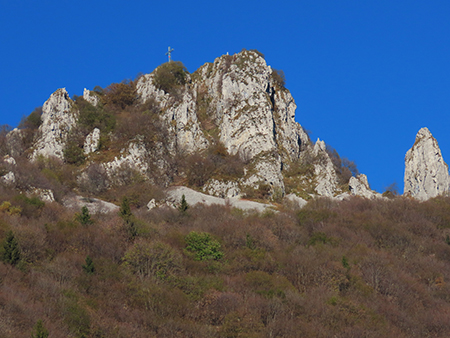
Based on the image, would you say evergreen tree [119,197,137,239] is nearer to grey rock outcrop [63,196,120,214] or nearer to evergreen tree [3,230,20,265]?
grey rock outcrop [63,196,120,214]

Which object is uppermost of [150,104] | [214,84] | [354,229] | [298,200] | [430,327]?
[214,84]

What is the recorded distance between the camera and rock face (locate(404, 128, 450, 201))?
69938 mm

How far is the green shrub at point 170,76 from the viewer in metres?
80.7

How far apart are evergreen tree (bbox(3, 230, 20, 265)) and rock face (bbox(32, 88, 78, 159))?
33.0m

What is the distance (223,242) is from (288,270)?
6.94 m

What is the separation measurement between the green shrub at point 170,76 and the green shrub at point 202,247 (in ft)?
123

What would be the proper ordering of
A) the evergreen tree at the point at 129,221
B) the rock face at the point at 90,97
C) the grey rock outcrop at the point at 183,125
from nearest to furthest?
the evergreen tree at the point at 129,221 < the grey rock outcrop at the point at 183,125 < the rock face at the point at 90,97

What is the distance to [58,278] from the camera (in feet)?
114

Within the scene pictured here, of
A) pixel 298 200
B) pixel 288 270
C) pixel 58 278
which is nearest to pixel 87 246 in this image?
pixel 58 278

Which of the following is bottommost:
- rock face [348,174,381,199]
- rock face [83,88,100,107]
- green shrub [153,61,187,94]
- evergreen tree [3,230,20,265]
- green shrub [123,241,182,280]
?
evergreen tree [3,230,20,265]

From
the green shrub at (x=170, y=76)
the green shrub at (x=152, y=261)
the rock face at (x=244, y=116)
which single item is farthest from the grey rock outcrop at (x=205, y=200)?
the green shrub at (x=170, y=76)

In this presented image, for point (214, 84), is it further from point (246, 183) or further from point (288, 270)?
point (288, 270)

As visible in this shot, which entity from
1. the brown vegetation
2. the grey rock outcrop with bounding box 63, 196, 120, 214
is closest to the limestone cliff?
the grey rock outcrop with bounding box 63, 196, 120, 214

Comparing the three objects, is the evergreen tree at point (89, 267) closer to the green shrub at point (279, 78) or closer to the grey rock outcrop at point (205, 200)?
the grey rock outcrop at point (205, 200)
